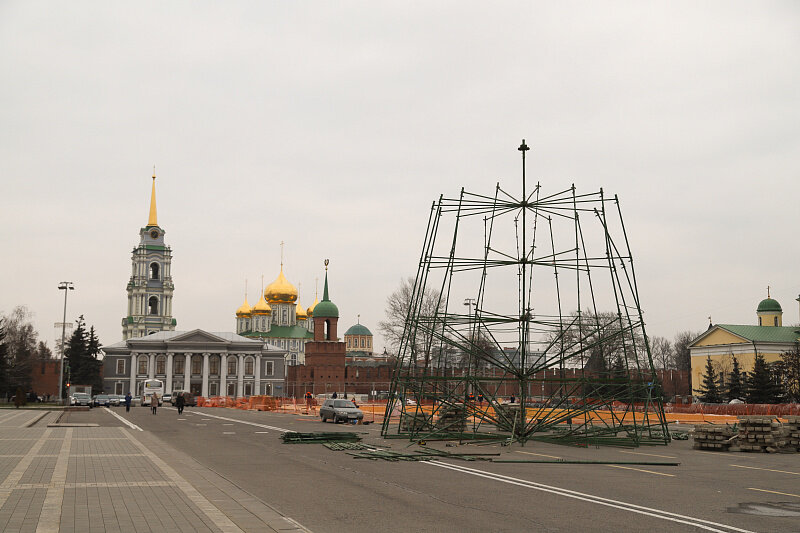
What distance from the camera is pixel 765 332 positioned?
94312mm

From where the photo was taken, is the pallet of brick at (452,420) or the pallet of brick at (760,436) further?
the pallet of brick at (452,420)

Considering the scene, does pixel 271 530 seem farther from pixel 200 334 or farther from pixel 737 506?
pixel 200 334

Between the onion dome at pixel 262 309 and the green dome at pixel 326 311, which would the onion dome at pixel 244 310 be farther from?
the green dome at pixel 326 311

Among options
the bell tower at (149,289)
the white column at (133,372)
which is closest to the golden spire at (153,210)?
the bell tower at (149,289)

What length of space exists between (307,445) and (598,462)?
954cm

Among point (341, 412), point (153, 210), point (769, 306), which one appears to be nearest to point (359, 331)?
point (153, 210)

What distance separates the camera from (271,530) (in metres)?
9.97

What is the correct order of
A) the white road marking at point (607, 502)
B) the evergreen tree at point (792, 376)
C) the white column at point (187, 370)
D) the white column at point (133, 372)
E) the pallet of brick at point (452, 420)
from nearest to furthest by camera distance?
the white road marking at point (607, 502) → the pallet of brick at point (452, 420) → the evergreen tree at point (792, 376) → the white column at point (133, 372) → the white column at point (187, 370)

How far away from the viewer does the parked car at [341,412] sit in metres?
39.4

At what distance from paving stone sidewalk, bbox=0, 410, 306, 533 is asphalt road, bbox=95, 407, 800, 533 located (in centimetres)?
65

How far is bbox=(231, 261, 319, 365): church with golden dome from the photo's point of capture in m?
143

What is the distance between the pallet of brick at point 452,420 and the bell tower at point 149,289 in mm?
116033

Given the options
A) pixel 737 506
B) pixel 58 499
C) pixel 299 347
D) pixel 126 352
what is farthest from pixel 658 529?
pixel 299 347

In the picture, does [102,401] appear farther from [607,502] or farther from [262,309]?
[607,502]
